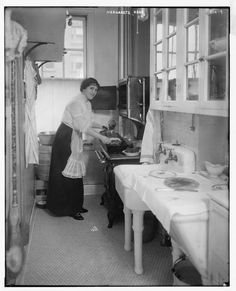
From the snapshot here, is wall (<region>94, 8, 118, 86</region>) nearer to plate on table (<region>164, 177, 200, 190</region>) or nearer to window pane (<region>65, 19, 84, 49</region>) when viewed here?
window pane (<region>65, 19, 84, 49</region>)

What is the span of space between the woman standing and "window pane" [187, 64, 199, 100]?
0.70m

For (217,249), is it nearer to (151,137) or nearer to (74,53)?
(151,137)

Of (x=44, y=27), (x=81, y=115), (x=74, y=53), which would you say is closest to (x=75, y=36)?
(x=74, y=53)

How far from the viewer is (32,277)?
1898mm

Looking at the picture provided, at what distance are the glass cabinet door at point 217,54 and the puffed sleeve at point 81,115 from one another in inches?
38.9

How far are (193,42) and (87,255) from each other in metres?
1.52

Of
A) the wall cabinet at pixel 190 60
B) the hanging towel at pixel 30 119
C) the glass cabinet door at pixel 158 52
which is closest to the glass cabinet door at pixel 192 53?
the wall cabinet at pixel 190 60

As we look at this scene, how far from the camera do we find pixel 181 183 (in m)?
1.77

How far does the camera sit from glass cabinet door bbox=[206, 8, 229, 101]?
5.13ft

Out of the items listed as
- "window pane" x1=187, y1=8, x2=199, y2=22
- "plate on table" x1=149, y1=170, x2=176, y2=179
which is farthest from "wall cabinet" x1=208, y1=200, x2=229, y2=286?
"window pane" x1=187, y1=8, x2=199, y2=22

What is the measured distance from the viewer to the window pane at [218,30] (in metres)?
1.56

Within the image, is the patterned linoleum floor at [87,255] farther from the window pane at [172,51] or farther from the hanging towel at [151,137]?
the window pane at [172,51]

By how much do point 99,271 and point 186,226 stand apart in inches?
34.3
